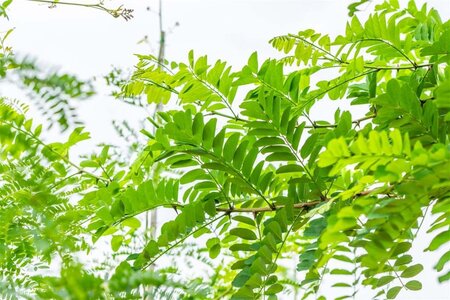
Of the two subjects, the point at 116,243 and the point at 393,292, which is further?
the point at 116,243

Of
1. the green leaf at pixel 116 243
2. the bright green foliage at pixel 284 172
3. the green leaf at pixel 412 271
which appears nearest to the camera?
the bright green foliage at pixel 284 172

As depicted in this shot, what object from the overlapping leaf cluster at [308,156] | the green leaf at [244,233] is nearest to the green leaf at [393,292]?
the overlapping leaf cluster at [308,156]

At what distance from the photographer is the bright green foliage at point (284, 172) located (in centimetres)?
34

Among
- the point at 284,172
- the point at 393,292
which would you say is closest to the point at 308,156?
the point at 284,172

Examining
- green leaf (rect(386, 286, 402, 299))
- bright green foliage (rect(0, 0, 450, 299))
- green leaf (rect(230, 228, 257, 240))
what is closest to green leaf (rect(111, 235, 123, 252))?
bright green foliage (rect(0, 0, 450, 299))

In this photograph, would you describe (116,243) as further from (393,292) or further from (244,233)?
(393,292)

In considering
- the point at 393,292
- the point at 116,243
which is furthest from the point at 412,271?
the point at 116,243

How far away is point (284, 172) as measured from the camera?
53 centimetres

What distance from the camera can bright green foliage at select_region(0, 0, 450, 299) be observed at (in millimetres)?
344

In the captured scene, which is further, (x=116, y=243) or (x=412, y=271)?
(x=116, y=243)

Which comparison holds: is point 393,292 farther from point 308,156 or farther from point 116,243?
point 116,243

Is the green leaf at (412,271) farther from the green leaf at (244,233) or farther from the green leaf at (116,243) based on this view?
the green leaf at (116,243)

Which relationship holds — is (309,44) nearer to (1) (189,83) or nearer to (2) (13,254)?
(1) (189,83)

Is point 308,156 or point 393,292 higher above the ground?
point 308,156
